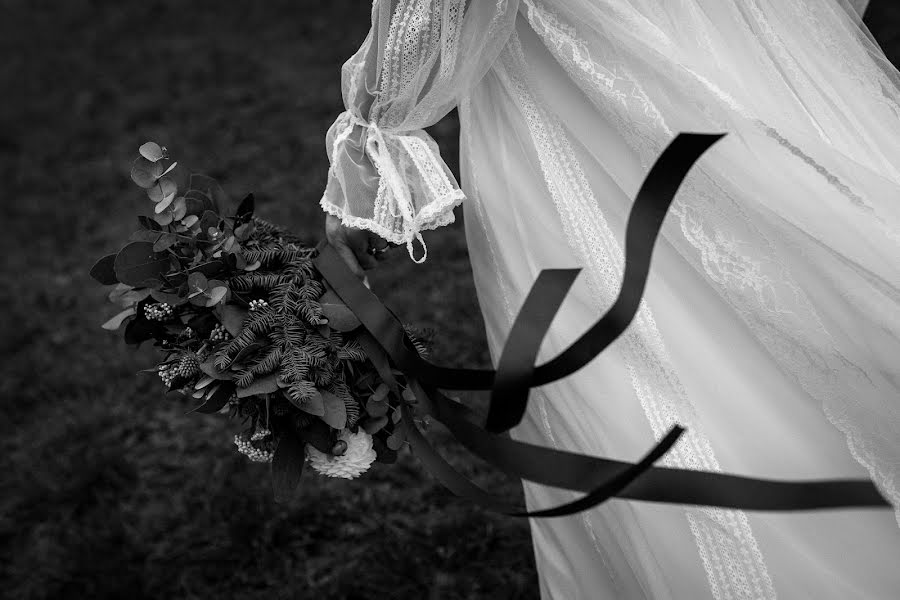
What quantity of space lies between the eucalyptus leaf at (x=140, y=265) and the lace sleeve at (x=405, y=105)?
12.6 inches

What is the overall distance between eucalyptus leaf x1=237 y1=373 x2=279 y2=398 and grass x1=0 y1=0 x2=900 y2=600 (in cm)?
108

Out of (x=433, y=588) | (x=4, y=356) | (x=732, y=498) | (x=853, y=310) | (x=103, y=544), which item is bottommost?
(x=4, y=356)

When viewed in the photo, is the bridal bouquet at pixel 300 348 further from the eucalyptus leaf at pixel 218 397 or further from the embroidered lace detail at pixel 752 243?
the embroidered lace detail at pixel 752 243

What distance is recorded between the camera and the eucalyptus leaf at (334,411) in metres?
1.51

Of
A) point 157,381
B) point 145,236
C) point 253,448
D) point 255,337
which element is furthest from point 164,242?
point 157,381

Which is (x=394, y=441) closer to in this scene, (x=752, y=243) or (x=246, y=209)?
(x=246, y=209)

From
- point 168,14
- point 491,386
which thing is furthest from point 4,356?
point 168,14

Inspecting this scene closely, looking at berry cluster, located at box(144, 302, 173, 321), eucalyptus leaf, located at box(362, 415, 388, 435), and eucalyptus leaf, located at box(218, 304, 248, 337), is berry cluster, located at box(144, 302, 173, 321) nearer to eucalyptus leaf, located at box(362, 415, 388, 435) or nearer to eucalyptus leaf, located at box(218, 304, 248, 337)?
eucalyptus leaf, located at box(218, 304, 248, 337)

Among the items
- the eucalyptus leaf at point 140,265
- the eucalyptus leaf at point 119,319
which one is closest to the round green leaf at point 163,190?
the eucalyptus leaf at point 140,265

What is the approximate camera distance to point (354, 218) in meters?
1.55

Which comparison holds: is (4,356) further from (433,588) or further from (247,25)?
(247,25)

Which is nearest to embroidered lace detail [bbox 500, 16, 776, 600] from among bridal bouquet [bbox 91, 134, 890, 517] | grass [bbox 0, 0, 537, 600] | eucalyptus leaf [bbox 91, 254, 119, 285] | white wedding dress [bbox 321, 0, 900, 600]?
white wedding dress [bbox 321, 0, 900, 600]

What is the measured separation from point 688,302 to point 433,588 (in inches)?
51.2

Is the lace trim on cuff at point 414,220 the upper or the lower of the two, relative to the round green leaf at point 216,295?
upper
